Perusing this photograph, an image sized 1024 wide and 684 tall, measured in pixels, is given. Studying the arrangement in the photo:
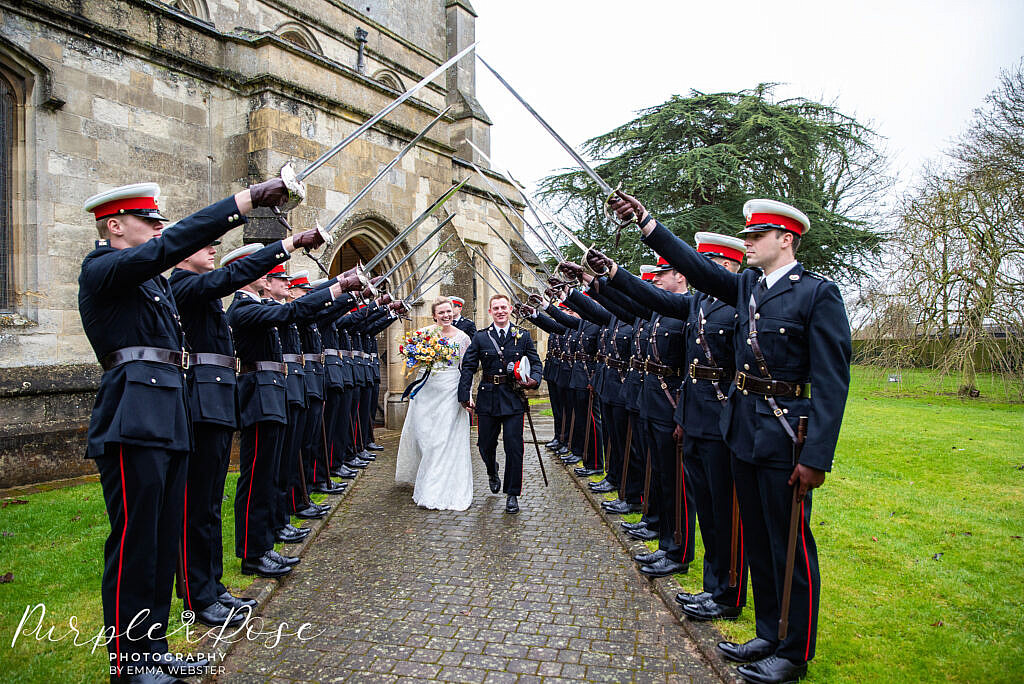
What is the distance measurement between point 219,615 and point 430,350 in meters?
3.95

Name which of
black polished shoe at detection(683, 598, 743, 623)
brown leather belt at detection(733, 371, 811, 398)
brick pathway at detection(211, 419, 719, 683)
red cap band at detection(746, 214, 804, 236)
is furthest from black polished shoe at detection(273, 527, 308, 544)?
red cap band at detection(746, 214, 804, 236)

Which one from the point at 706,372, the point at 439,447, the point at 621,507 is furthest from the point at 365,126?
the point at 621,507

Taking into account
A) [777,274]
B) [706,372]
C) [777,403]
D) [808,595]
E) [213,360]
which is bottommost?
[808,595]

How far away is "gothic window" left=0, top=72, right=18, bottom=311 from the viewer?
7.15 metres

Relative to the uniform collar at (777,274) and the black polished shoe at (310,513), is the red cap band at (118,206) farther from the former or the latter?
the black polished shoe at (310,513)

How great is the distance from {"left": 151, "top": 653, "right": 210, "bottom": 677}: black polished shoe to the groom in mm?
3701

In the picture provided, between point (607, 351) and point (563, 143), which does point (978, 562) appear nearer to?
point (607, 351)

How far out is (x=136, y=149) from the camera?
8.20 metres

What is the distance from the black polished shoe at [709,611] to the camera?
406 cm

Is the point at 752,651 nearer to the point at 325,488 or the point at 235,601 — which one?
the point at 235,601

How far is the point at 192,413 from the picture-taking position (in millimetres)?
3928

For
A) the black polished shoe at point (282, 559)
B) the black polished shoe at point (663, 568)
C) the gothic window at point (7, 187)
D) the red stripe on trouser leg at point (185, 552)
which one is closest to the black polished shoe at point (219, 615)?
the red stripe on trouser leg at point (185, 552)

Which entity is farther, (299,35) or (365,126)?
(299,35)

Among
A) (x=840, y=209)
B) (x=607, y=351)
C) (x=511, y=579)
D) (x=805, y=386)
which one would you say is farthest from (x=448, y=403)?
(x=840, y=209)
